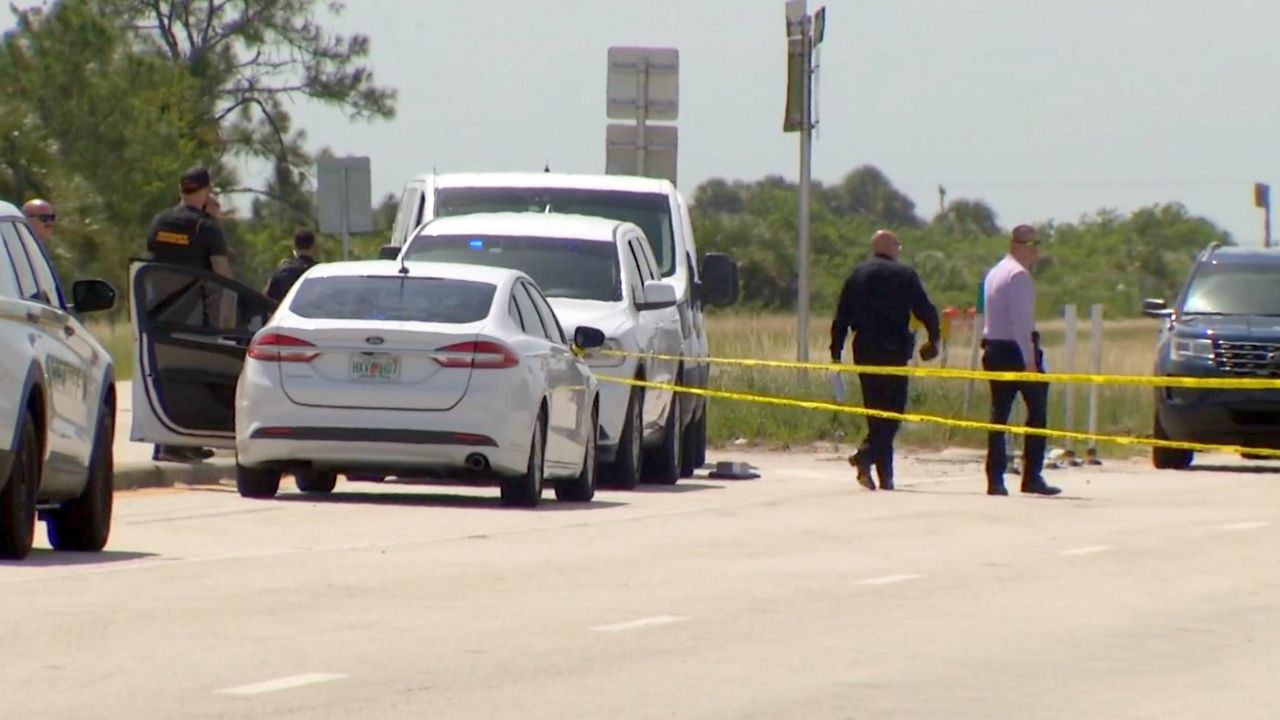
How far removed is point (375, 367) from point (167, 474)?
3.49 metres

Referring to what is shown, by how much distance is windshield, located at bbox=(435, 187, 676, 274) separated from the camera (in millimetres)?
23516

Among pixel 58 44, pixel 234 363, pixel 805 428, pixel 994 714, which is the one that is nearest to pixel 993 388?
pixel 234 363

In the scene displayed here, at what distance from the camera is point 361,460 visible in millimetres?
17656

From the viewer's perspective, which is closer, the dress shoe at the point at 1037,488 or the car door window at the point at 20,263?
the car door window at the point at 20,263

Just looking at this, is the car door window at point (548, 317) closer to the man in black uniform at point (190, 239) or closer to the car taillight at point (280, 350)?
the car taillight at point (280, 350)

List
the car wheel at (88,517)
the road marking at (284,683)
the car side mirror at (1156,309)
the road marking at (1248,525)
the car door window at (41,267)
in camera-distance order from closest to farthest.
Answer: the road marking at (284,683), the car door window at (41,267), the car wheel at (88,517), the road marking at (1248,525), the car side mirror at (1156,309)

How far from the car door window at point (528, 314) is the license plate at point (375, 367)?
111cm

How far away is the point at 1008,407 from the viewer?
21.4m

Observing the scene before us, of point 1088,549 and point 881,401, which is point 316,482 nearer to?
point 881,401

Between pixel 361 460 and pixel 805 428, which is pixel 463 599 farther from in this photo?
pixel 805 428

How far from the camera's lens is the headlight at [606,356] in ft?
66.9

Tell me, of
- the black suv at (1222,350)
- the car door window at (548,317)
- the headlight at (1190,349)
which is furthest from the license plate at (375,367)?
the headlight at (1190,349)

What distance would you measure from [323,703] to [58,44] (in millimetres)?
51564

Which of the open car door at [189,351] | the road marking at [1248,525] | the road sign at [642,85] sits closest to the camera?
the road marking at [1248,525]
